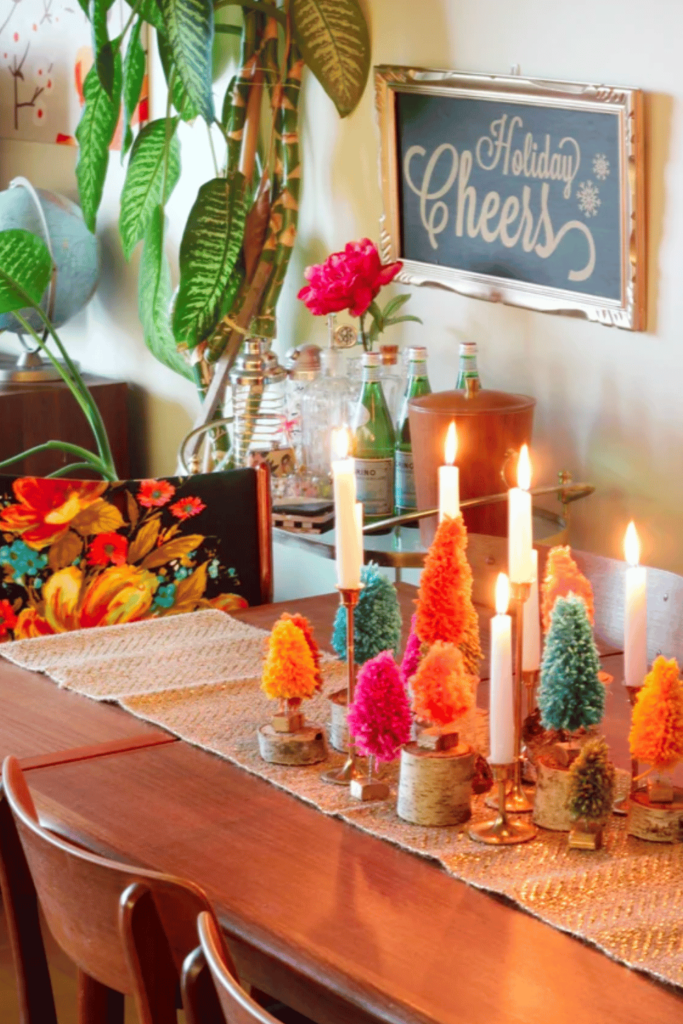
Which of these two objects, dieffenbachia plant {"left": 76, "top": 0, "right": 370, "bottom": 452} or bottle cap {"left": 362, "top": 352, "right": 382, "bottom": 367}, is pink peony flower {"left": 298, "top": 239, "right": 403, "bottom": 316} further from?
dieffenbachia plant {"left": 76, "top": 0, "right": 370, "bottom": 452}

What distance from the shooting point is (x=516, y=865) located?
3.42 ft

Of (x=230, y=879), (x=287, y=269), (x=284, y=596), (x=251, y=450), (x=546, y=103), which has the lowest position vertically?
(x=284, y=596)

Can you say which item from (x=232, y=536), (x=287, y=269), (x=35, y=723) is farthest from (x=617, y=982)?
(x=287, y=269)

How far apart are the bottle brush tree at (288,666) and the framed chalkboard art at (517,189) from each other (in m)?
1.09

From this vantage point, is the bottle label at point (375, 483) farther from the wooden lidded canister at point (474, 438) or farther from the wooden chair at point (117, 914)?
the wooden chair at point (117, 914)

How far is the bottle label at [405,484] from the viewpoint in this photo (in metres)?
2.28

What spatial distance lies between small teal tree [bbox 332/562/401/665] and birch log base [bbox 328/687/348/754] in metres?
0.04

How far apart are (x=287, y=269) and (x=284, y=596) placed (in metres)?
0.67

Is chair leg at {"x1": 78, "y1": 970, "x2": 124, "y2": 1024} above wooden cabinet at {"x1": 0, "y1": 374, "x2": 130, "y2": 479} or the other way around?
the other way around

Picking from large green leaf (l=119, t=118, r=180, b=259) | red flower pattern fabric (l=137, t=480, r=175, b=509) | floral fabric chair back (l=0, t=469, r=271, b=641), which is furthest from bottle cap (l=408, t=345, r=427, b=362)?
large green leaf (l=119, t=118, r=180, b=259)

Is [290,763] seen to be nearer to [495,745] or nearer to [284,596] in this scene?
[495,745]

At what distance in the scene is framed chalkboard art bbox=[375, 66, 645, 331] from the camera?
6.99 ft

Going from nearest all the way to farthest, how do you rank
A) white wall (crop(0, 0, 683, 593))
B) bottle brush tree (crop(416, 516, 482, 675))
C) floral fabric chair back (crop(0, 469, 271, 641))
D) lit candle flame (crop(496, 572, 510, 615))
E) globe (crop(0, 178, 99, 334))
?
1. lit candle flame (crop(496, 572, 510, 615))
2. bottle brush tree (crop(416, 516, 482, 675))
3. floral fabric chair back (crop(0, 469, 271, 641))
4. white wall (crop(0, 0, 683, 593))
5. globe (crop(0, 178, 99, 334))

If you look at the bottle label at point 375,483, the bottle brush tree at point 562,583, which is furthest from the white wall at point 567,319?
the bottle brush tree at point 562,583
